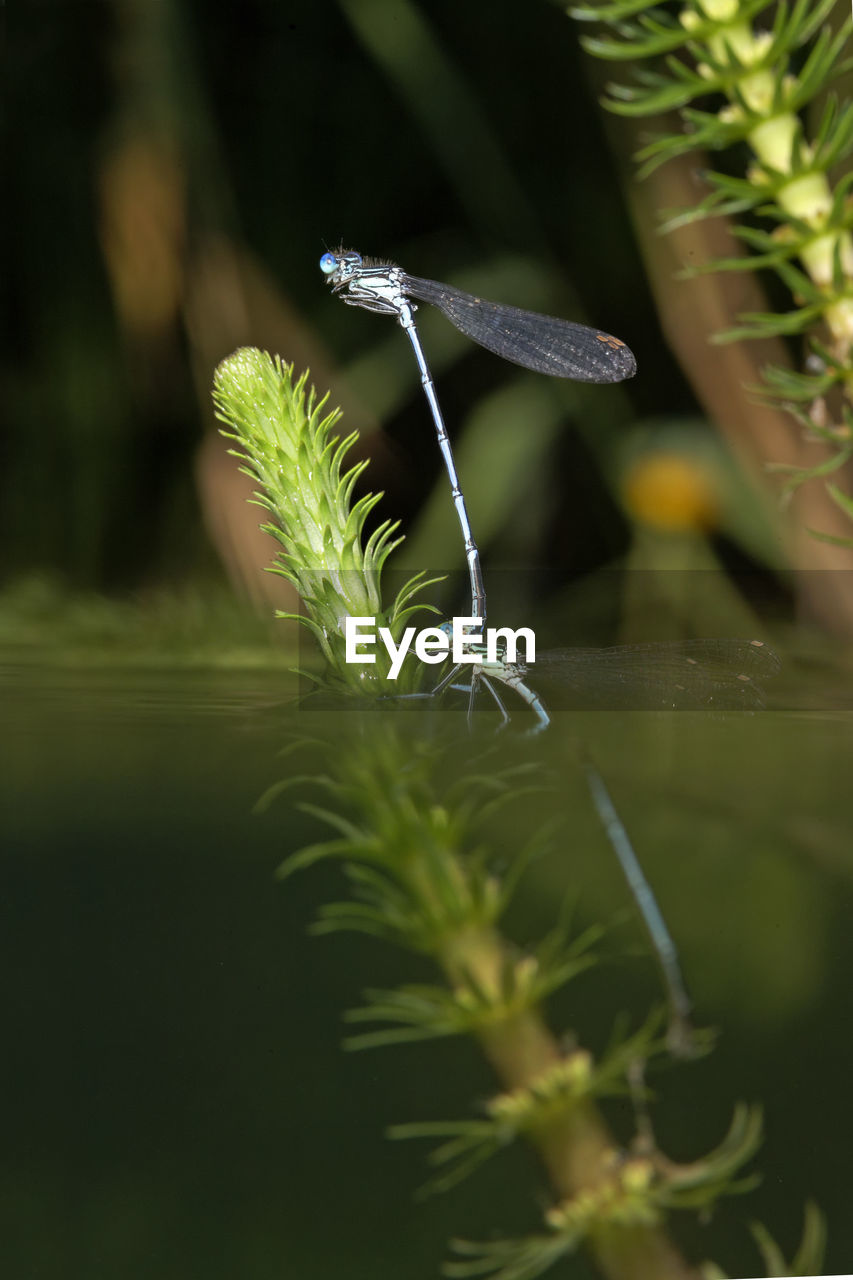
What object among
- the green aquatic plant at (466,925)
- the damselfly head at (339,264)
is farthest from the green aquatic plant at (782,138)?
the damselfly head at (339,264)

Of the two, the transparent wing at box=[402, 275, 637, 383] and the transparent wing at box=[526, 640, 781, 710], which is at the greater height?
the transparent wing at box=[402, 275, 637, 383]

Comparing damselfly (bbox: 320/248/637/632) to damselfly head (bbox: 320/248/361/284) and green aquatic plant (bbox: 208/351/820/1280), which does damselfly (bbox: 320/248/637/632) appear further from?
green aquatic plant (bbox: 208/351/820/1280)

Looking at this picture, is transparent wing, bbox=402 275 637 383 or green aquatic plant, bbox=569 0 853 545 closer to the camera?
green aquatic plant, bbox=569 0 853 545

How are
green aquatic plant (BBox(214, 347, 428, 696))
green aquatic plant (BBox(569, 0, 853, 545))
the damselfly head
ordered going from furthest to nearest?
the damselfly head
green aquatic plant (BBox(214, 347, 428, 696))
green aquatic plant (BBox(569, 0, 853, 545))

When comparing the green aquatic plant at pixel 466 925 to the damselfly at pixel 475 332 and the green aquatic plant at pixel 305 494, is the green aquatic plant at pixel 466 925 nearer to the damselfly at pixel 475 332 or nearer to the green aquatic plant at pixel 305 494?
the green aquatic plant at pixel 305 494

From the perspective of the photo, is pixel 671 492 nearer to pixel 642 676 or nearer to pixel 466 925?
A: pixel 642 676

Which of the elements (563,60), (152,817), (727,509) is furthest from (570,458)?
(152,817)

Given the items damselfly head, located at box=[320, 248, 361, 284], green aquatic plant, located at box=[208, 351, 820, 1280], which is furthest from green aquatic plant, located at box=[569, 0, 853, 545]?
damselfly head, located at box=[320, 248, 361, 284]

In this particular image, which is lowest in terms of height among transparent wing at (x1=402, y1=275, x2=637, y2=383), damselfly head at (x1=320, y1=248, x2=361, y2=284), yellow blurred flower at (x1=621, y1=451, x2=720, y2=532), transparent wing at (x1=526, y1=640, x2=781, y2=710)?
transparent wing at (x1=526, y1=640, x2=781, y2=710)
